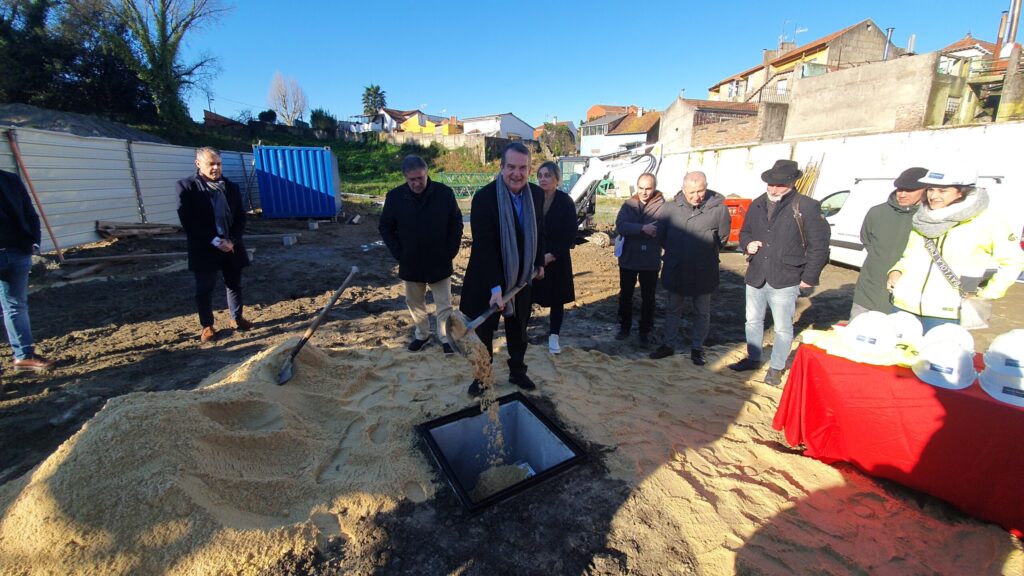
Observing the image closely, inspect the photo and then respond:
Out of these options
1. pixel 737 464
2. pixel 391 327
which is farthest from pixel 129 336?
pixel 737 464

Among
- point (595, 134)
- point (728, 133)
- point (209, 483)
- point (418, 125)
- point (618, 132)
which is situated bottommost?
point (209, 483)

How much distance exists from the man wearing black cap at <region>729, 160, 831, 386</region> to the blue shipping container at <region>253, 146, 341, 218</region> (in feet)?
39.9

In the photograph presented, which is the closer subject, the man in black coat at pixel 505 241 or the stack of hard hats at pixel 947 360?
the stack of hard hats at pixel 947 360

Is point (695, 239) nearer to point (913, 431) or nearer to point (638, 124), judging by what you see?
point (913, 431)

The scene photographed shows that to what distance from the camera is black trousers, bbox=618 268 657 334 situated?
13.8ft

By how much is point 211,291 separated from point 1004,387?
18.5 ft

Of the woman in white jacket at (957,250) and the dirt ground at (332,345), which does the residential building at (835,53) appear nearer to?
the dirt ground at (332,345)

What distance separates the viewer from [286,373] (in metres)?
3.05

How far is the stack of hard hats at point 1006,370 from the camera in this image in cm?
183

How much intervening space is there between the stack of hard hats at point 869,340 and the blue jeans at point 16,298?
5.97 m

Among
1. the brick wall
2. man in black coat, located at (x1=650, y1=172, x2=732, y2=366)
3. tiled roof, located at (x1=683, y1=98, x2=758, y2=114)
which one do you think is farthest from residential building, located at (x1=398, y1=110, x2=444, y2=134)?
man in black coat, located at (x1=650, y1=172, x2=732, y2=366)

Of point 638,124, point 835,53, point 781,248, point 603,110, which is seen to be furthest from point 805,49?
point 781,248

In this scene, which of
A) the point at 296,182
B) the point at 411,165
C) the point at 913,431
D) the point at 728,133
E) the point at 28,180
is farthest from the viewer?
the point at 728,133

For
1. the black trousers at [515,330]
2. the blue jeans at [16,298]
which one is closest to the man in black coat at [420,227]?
the black trousers at [515,330]
